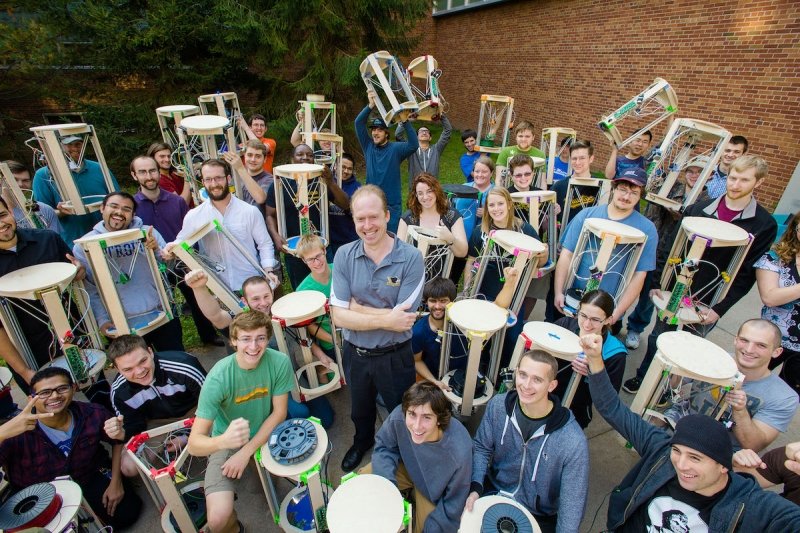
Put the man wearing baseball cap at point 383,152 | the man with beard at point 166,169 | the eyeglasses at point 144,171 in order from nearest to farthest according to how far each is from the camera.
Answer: the eyeglasses at point 144,171
the man wearing baseball cap at point 383,152
the man with beard at point 166,169

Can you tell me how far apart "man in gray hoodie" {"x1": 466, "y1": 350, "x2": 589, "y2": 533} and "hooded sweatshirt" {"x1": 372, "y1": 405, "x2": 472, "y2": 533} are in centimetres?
14

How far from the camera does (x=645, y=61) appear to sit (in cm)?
978

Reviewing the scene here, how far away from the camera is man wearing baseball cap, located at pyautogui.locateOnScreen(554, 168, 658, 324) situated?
3.32 meters

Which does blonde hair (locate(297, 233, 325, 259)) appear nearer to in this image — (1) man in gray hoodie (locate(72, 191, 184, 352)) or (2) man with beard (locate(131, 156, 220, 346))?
(1) man in gray hoodie (locate(72, 191, 184, 352))

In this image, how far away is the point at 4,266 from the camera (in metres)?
3.03

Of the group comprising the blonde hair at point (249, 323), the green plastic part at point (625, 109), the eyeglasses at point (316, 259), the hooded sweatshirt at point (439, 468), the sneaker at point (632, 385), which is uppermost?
the green plastic part at point (625, 109)

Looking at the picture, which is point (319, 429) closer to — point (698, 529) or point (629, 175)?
point (698, 529)

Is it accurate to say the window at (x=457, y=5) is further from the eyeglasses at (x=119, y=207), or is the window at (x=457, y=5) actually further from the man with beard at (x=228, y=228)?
the eyeglasses at (x=119, y=207)

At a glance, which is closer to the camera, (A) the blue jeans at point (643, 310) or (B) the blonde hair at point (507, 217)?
(B) the blonde hair at point (507, 217)

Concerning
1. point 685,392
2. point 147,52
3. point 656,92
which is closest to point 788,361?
point 685,392

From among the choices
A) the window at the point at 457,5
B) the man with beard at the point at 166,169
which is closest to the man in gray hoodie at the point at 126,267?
the man with beard at the point at 166,169

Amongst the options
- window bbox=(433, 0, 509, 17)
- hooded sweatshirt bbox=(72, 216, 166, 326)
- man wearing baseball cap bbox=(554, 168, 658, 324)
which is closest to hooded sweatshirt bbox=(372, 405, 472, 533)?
man wearing baseball cap bbox=(554, 168, 658, 324)

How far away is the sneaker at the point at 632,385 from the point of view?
13.1 ft

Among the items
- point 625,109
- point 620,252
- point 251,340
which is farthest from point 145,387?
point 625,109
